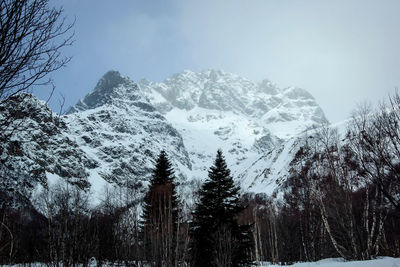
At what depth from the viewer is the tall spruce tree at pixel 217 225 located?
687 inches

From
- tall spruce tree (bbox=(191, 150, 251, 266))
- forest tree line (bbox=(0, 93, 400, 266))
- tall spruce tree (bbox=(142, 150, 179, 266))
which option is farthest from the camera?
tall spruce tree (bbox=(142, 150, 179, 266))

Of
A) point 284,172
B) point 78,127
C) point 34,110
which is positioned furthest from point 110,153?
Answer: point 34,110

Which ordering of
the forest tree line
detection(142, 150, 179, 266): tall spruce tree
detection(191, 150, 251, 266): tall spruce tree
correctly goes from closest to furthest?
1. the forest tree line
2. detection(191, 150, 251, 266): tall spruce tree
3. detection(142, 150, 179, 266): tall spruce tree

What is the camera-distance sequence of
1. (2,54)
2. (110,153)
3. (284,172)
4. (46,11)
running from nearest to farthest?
(2,54), (46,11), (284,172), (110,153)

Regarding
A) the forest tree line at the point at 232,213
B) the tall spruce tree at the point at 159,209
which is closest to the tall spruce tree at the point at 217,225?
the forest tree line at the point at 232,213

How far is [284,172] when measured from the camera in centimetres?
8119

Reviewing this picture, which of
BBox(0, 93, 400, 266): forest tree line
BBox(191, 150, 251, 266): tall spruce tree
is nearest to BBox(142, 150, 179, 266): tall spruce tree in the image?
BBox(0, 93, 400, 266): forest tree line

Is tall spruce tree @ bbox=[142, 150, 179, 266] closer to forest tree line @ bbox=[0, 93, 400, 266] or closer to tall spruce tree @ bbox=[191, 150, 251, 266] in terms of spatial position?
forest tree line @ bbox=[0, 93, 400, 266]

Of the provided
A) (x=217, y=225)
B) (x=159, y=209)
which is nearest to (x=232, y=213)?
(x=217, y=225)

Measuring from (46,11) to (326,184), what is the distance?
17076mm

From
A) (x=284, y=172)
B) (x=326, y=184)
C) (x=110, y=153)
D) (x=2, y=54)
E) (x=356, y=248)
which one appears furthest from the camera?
(x=110, y=153)

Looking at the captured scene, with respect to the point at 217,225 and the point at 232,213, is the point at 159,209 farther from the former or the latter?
the point at 232,213

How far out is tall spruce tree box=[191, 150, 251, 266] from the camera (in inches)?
687

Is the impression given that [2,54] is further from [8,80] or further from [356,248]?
[356,248]
